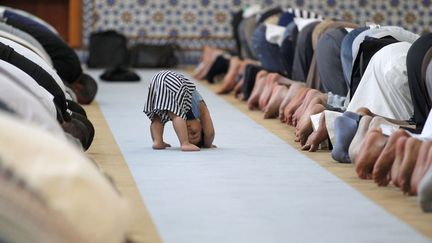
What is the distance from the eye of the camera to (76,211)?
3.67 metres

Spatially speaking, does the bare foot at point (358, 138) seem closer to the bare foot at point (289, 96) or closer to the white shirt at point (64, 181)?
the bare foot at point (289, 96)

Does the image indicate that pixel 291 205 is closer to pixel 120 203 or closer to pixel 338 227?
pixel 338 227

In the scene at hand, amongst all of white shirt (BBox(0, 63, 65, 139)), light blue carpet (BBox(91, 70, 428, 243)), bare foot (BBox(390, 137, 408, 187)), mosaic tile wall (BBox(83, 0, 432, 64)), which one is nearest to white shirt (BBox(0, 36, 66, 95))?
light blue carpet (BBox(91, 70, 428, 243))

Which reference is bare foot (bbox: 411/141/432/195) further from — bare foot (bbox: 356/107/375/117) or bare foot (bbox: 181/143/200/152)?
bare foot (bbox: 181/143/200/152)

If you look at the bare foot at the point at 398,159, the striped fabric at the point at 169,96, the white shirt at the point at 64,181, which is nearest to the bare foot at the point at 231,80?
the striped fabric at the point at 169,96

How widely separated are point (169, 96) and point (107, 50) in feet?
32.1

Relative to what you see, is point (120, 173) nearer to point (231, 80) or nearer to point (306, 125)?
point (306, 125)

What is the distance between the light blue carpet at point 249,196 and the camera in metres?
5.03

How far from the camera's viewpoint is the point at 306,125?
8.04 metres

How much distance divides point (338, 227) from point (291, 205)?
57 centimetres

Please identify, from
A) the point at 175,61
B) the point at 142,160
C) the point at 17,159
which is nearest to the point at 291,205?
the point at 142,160

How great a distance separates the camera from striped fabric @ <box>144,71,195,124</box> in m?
7.52

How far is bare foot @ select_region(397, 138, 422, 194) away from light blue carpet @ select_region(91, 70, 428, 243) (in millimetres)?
229

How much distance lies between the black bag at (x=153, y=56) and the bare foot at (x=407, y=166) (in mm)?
11508
